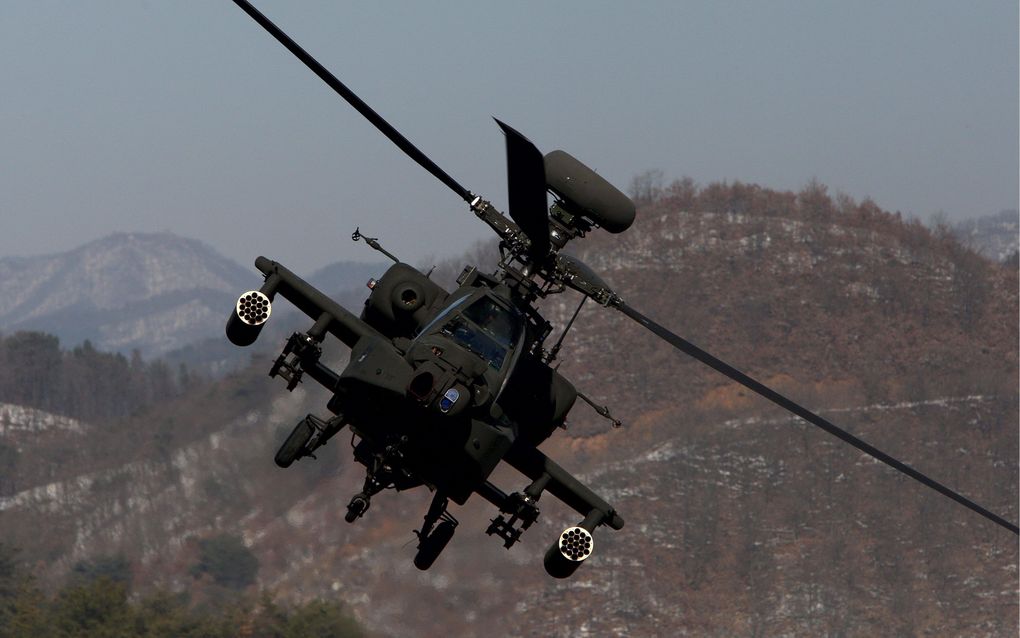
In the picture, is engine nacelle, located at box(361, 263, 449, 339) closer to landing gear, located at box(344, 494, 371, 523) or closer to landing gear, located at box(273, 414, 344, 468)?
landing gear, located at box(273, 414, 344, 468)

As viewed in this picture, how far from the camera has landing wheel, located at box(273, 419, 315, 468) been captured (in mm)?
21312

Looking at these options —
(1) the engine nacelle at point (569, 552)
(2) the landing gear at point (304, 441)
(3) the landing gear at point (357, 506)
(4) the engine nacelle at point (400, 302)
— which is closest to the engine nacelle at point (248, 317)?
(2) the landing gear at point (304, 441)

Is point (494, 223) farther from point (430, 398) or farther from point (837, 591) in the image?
point (837, 591)

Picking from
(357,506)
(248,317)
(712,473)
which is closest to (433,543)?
(357,506)

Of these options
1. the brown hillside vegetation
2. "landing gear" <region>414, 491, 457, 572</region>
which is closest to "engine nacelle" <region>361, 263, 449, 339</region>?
"landing gear" <region>414, 491, 457, 572</region>

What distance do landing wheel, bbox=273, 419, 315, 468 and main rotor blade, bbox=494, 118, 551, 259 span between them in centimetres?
456

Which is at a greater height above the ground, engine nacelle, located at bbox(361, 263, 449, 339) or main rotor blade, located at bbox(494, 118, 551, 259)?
main rotor blade, located at bbox(494, 118, 551, 259)

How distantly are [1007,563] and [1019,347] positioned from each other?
78.1 ft

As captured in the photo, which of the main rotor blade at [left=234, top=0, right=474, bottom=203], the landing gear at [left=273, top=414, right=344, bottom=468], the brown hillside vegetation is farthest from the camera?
the brown hillside vegetation

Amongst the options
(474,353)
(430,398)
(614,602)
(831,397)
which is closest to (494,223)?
(474,353)

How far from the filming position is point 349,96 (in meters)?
18.8

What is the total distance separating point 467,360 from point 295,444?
3.29m

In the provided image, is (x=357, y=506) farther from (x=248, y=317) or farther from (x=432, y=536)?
(x=248, y=317)

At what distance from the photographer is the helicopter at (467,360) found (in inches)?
776
